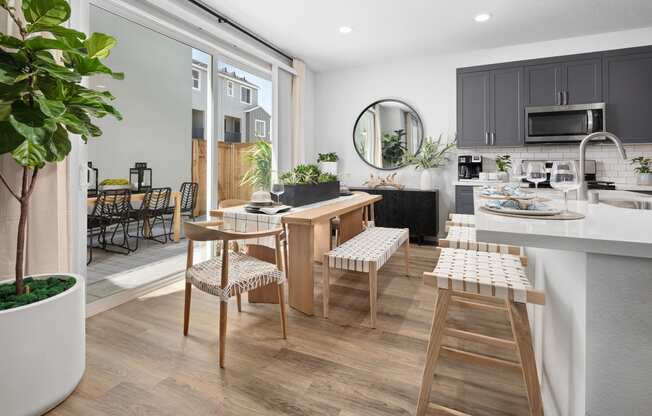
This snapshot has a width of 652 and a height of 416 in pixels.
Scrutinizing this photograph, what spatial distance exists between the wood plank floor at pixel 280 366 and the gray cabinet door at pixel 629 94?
291cm

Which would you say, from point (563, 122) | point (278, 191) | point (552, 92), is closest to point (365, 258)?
point (278, 191)

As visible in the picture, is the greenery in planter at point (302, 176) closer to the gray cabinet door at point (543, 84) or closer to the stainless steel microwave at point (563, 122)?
the stainless steel microwave at point (563, 122)

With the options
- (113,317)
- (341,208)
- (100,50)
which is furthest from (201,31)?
(113,317)

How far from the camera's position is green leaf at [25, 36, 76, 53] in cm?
136

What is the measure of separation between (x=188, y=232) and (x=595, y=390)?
1713 millimetres

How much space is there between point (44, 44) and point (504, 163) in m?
4.35

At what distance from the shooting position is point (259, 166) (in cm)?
448

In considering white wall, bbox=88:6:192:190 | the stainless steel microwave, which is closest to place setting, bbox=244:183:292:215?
white wall, bbox=88:6:192:190

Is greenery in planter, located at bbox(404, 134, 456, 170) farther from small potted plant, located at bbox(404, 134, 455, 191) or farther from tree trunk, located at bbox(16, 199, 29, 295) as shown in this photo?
tree trunk, located at bbox(16, 199, 29, 295)

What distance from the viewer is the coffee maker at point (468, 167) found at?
4336 mm

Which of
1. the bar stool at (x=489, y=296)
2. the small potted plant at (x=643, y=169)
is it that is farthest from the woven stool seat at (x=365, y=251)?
the small potted plant at (x=643, y=169)

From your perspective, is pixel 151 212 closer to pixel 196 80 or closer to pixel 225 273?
pixel 196 80

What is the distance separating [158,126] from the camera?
421cm

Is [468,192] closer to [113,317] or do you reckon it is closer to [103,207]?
[113,317]
